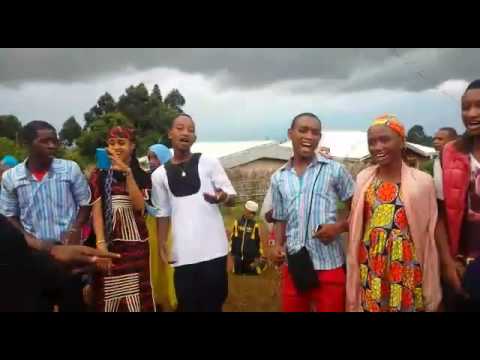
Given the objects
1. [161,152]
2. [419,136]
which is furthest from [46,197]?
[419,136]

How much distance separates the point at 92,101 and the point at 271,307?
1893 mm

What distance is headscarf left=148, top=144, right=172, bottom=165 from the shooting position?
13.6ft

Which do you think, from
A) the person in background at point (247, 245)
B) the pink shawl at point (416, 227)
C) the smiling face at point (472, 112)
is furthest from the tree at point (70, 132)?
the smiling face at point (472, 112)

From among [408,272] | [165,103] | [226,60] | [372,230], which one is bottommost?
[408,272]

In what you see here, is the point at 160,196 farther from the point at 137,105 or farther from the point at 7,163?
the point at 7,163

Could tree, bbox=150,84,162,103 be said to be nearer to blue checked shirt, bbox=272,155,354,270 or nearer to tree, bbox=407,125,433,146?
blue checked shirt, bbox=272,155,354,270

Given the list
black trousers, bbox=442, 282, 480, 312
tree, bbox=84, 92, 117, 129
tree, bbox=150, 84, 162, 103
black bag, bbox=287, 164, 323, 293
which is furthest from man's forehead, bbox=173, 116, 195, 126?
black trousers, bbox=442, 282, 480, 312

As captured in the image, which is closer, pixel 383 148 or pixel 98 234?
pixel 383 148

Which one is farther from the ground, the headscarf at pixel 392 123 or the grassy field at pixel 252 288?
the headscarf at pixel 392 123

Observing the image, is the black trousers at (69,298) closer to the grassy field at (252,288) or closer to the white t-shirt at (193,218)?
the white t-shirt at (193,218)

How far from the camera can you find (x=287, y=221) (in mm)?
4023

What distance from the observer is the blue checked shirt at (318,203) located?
392 centimetres

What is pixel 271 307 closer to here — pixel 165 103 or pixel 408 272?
pixel 408 272
